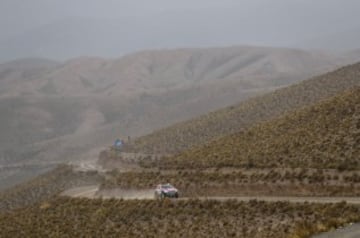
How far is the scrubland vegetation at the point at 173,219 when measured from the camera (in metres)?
31.5

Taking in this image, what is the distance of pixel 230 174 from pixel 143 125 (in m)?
123

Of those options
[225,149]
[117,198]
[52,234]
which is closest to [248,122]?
[225,149]

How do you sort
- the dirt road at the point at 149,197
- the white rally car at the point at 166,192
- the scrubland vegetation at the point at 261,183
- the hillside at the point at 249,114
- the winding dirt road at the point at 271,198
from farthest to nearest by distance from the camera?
the hillside at the point at 249,114 < the white rally car at the point at 166,192 < the scrubland vegetation at the point at 261,183 < the dirt road at the point at 149,197 < the winding dirt road at the point at 271,198

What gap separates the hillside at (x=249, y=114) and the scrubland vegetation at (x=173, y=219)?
84.3 ft

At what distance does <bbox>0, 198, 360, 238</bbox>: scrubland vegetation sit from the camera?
31469 mm

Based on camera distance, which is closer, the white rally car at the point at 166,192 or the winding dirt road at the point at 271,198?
the winding dirt road at the point at 271,198

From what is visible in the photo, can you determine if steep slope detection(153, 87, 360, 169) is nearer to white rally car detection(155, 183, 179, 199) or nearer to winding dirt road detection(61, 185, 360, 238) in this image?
winding dirt road detection(61, 185, 360, 238)

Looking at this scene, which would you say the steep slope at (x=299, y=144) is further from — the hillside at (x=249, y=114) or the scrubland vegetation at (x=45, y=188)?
the scrubland vegetation at (x=45, y=188)

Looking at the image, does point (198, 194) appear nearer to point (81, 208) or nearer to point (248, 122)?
point (81, 208)

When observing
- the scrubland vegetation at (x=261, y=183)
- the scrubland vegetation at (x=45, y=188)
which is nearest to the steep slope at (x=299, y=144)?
the scrubland vegetation at (x=261, y=183)

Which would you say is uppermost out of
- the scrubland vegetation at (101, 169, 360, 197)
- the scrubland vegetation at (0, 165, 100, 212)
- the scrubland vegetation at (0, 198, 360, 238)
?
the scrubland vegetation at (101, 169, 360, 197)

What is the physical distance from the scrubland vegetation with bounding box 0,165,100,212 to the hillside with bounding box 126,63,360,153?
7.50m

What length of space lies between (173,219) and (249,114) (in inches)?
1636

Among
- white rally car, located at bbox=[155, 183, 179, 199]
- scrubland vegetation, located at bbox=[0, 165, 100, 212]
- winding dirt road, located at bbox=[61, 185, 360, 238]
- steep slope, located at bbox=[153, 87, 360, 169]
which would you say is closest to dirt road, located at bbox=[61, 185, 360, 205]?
winding dirt road, located at bbox=[61, 185, 360, 238]
